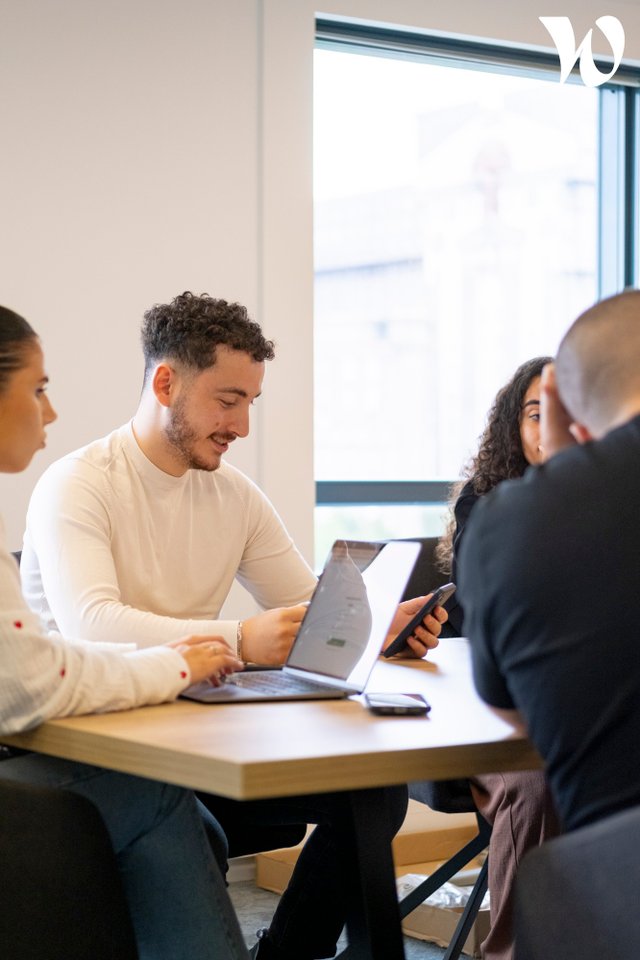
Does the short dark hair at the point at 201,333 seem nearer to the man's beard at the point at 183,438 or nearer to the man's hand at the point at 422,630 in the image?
the man's beard at the point at 183,438

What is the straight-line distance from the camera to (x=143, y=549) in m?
2.35

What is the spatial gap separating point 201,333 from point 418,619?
0.79 m

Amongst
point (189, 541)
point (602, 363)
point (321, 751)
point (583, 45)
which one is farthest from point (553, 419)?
point (583, 45)

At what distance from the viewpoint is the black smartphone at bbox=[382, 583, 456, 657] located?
213 cm

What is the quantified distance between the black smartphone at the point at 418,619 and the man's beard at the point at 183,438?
57 centimetres

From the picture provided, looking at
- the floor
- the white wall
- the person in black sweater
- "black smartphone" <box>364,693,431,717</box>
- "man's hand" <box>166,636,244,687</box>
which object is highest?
the white wall

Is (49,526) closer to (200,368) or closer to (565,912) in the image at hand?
(200,368)

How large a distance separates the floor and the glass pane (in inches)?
49.7

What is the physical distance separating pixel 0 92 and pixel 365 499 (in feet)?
5.72

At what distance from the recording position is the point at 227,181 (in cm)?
362

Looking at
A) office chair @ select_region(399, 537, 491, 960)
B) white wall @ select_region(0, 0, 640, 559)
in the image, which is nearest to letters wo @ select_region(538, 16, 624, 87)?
white wall @ select_region(0, 0, 640, 559)

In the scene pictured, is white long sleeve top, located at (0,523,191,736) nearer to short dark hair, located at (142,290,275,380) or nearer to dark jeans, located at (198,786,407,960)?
dark jeans, located at (198,786,407,960)

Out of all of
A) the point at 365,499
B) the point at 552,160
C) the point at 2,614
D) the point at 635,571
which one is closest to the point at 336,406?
the point at 365,499

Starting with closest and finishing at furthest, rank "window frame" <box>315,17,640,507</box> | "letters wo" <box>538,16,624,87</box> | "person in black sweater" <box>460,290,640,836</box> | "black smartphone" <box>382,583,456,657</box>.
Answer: "person in black sweater" <box>460,290,640,836</box> < "black smartphone" <box>382,583,456,657</box> < "window frame" <box>315,17,640,507</box> < "letters wo" <box>538,16,624,87</box>
